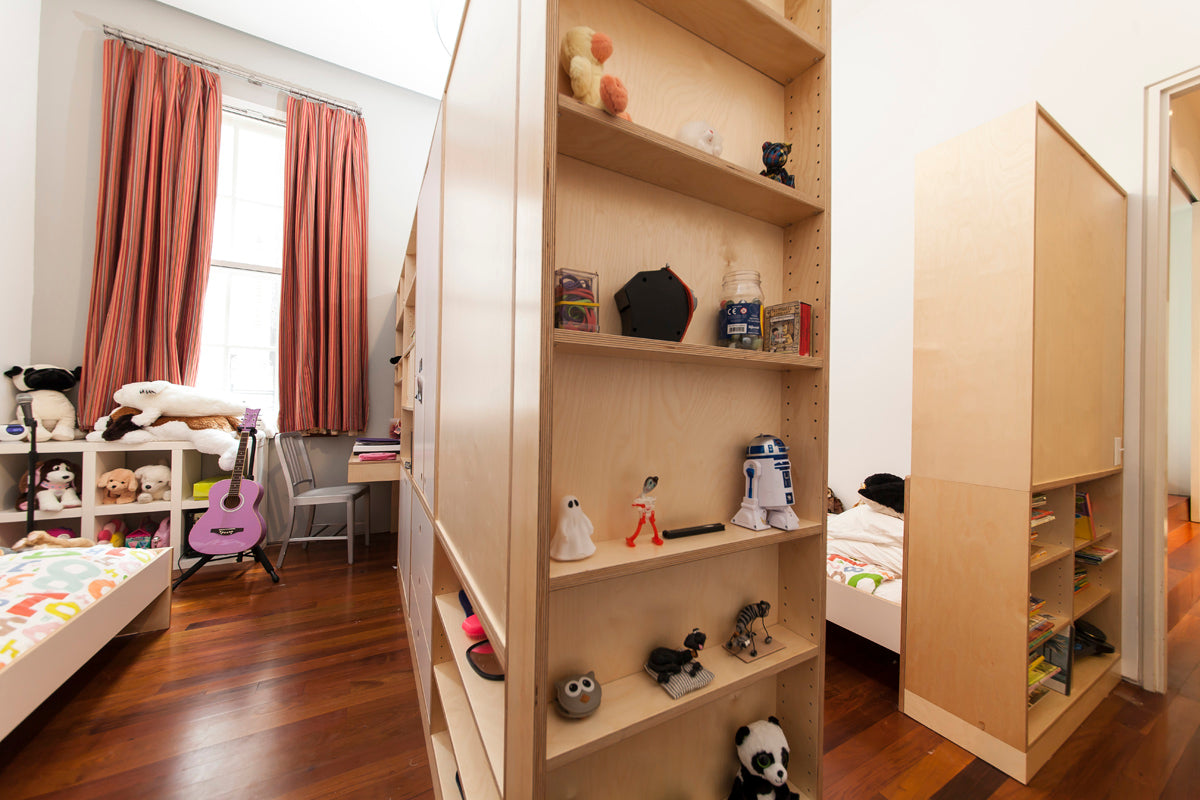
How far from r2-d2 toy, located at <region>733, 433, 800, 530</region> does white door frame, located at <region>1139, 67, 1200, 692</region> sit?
1968 mm

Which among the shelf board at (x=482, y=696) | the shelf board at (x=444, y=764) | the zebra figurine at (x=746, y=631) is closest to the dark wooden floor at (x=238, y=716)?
the shelf board at (x=444, y=764)

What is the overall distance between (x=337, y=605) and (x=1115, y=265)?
3.91 metres

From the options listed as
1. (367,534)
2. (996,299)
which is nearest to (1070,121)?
(996,299)

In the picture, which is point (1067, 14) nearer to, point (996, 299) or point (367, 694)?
point (996, 299)

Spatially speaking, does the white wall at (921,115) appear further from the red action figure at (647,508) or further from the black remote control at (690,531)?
the red action figure at (647,508)

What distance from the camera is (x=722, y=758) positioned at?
103 centimetres

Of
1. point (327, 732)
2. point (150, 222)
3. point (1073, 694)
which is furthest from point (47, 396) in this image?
point (1073, 694)

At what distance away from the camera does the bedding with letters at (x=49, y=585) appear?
4.26 ft

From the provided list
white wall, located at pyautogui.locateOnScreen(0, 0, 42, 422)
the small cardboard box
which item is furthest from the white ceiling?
the small cardboard box

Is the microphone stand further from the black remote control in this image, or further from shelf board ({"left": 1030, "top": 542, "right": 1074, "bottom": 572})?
shelf board ({"left": 1030, "top": 542, "right": 1074, "bottom": 572})

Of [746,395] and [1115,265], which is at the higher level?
[1115,265]

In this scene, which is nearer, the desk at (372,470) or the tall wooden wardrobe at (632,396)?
the tall wooden wardrobe at (632,396)

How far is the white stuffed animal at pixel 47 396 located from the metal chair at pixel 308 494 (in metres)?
1.02

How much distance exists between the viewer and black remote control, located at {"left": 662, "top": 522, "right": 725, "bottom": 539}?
2.88 ft
